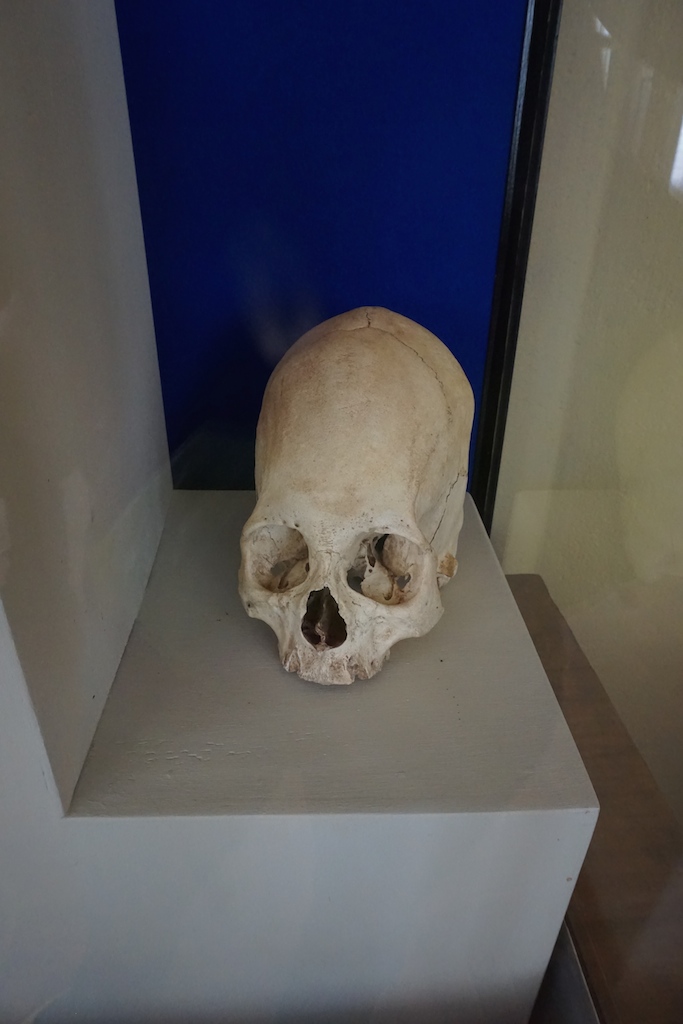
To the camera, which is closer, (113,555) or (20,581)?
(20,581)

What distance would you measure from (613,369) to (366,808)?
88 centimetres

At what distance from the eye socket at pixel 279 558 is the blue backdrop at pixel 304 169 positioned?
498mm

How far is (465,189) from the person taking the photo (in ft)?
4.32

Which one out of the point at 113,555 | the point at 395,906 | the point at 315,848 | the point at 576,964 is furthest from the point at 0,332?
the point at 576,964

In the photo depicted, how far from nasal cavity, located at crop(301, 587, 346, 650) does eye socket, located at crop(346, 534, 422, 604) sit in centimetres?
5

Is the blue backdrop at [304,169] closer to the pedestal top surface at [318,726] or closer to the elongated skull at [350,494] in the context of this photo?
the elongated skull at [350,494]

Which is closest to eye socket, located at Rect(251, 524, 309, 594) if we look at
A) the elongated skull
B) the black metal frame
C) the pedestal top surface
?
the elongated skull

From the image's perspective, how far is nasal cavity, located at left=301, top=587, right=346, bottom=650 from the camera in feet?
3.39

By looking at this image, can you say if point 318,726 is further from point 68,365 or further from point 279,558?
point 68,365

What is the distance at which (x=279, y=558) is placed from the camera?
1.10 metres

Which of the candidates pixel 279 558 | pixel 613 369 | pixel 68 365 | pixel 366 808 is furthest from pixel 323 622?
pixel 613 369

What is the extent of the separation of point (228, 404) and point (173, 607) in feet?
1.58

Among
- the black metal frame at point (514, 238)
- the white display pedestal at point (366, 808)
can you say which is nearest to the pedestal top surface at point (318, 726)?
the white display pedestal at point (366, 808)

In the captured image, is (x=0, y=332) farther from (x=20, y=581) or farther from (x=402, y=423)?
(x=402, y=423)
